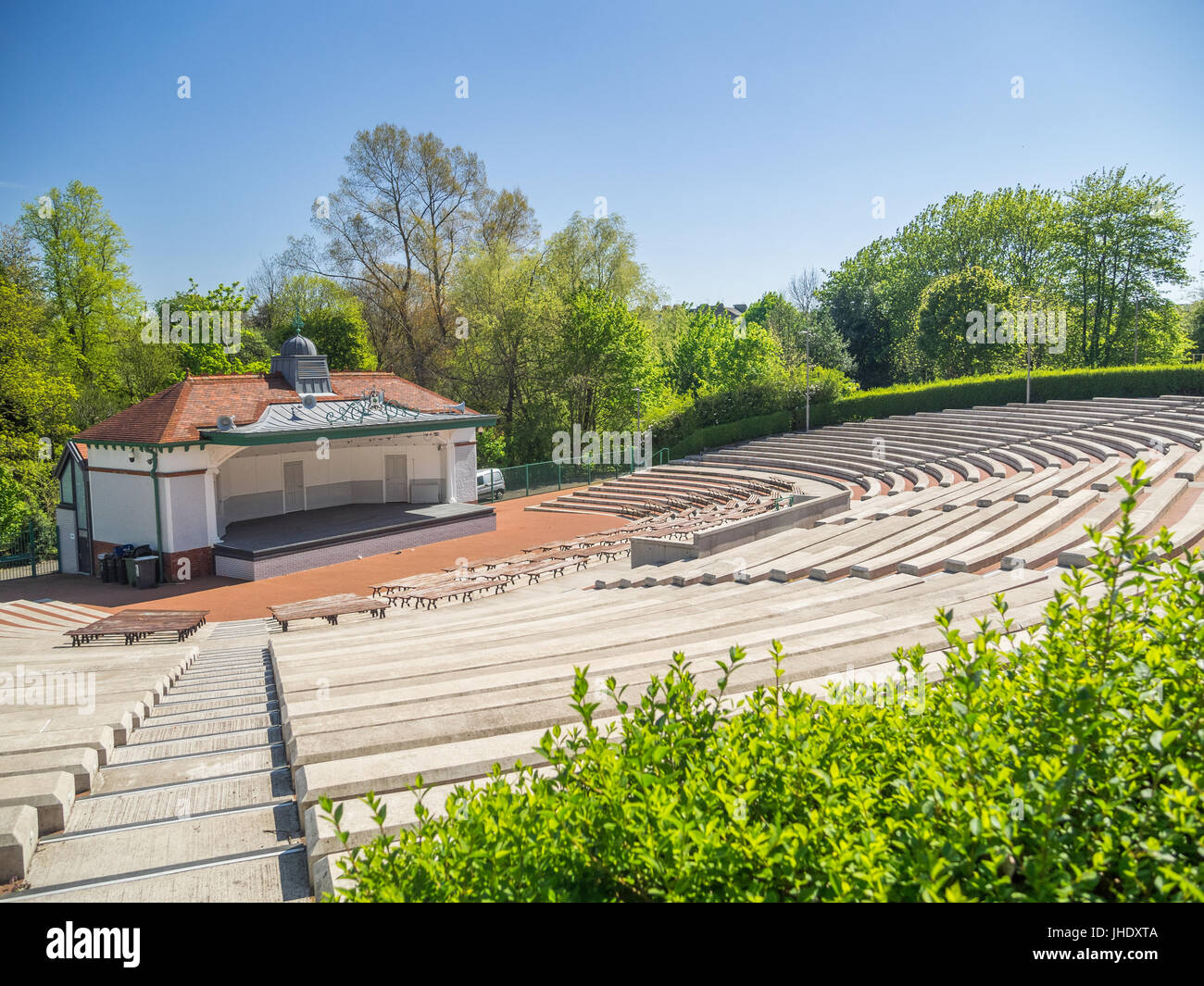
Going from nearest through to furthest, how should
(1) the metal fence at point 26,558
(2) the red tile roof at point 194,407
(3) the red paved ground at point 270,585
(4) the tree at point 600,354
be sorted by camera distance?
(3) the red paved ground at point 270,585 < (2) the red tile roof at point 194,407 < (1) the metal fence at point 26,558 < (4) the tree at point 600,354

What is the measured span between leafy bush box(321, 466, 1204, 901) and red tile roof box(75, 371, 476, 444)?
22505 mm

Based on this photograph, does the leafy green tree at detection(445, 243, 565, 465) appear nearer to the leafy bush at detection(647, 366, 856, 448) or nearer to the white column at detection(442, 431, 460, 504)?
the leafy bush at detection(647, 366, 856, 448)

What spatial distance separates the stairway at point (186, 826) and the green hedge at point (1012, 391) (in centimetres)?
3815

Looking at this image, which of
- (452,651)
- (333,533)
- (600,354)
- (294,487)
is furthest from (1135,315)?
(452,651)

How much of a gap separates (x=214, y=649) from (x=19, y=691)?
16.8 feet

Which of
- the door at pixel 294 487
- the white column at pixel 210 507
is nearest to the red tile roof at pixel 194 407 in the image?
the white column at pixel 210 507

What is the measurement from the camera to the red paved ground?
20.4 m

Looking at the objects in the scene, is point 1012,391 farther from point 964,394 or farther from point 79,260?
point 79,260

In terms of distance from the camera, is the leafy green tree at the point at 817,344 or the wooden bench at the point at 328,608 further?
the leafy green tree at the point at 817,344

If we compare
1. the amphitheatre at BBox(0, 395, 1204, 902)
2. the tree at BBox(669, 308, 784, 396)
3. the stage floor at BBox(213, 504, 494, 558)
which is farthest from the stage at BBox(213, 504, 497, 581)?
the tree at BBox(669, 308, 784, 396)

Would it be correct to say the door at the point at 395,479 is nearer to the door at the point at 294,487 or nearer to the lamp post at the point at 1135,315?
the door at the point at 294,487

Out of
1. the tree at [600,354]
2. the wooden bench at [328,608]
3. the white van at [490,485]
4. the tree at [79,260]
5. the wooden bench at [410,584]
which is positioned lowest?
the wooden bench at [410,584]

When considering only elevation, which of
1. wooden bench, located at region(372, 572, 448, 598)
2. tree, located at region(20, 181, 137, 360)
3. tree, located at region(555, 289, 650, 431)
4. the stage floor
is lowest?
wooden bench, located at region(372, 572, 448, 598)

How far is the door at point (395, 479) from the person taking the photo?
103ft
